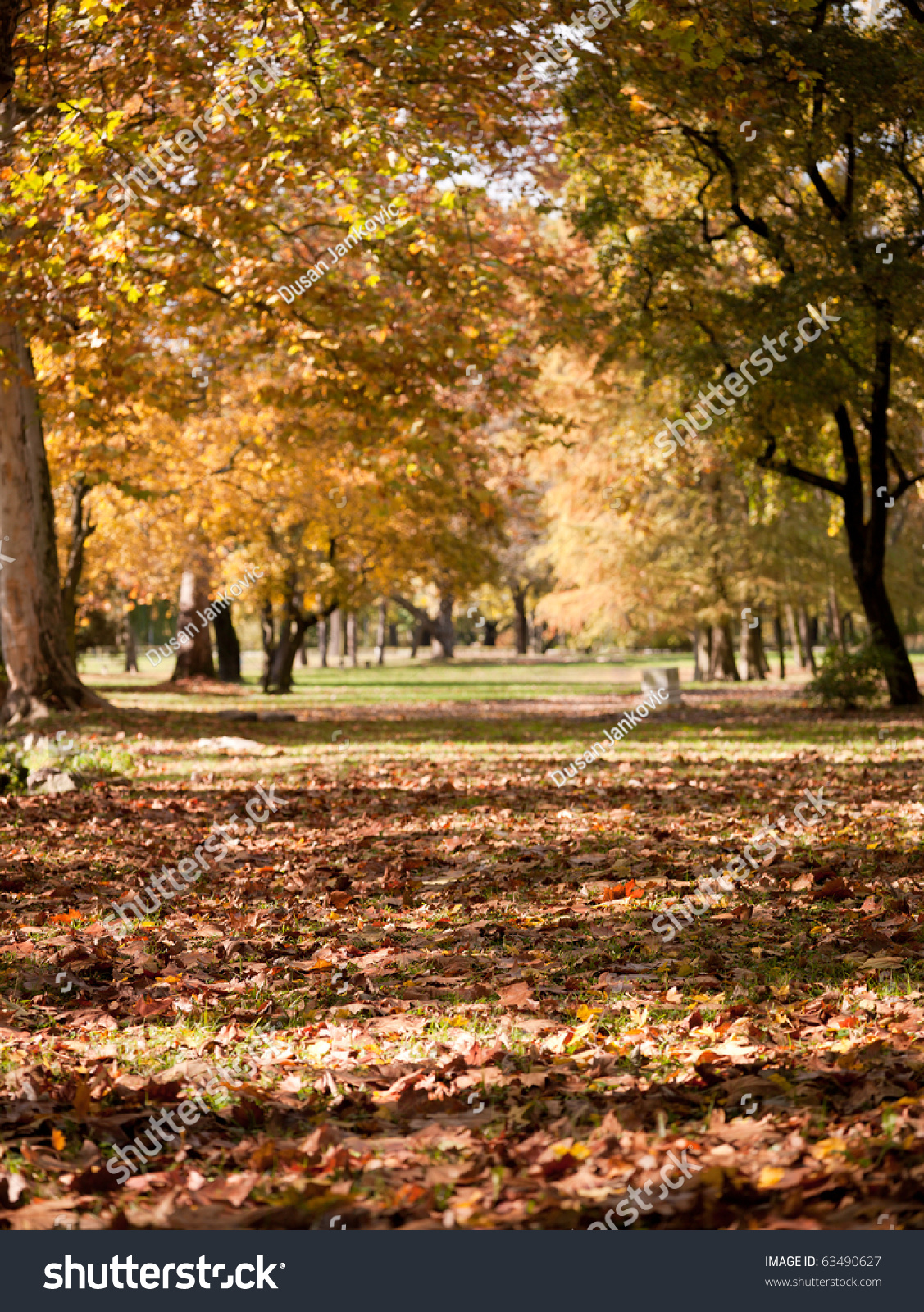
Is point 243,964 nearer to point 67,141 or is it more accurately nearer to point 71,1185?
point 71,1185

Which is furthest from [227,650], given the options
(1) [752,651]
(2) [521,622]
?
(2) [521,622]

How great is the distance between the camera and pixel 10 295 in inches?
424

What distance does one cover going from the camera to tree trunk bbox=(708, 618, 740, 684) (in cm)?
3359

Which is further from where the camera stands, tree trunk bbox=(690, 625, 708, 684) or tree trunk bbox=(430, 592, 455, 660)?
tree trunk bbox=(430, 592, 455, 660)

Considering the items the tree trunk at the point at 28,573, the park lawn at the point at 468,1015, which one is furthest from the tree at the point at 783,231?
the tree trunk at the point at 28,573

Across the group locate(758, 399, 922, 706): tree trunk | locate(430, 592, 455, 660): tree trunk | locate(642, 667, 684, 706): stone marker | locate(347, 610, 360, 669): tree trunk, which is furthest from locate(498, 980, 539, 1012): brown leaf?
locate(430, 592, 455, 660): tree trunk

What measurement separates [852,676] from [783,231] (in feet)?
23.1

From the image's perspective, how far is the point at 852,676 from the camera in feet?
62.8

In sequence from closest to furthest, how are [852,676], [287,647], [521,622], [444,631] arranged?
[852,676] → [287,647] → [444,631] → [521,622]

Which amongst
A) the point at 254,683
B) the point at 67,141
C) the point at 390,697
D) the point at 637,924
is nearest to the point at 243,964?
the point at 637,924

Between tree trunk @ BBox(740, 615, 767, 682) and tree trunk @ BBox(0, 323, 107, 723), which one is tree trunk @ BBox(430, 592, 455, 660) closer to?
tree trunk @ BBox(740, 615, 767, 682)

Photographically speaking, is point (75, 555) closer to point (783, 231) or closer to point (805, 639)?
point (783, 231)

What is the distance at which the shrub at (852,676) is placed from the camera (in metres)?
19.0

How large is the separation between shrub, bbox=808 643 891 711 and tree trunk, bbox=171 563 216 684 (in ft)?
52.5
